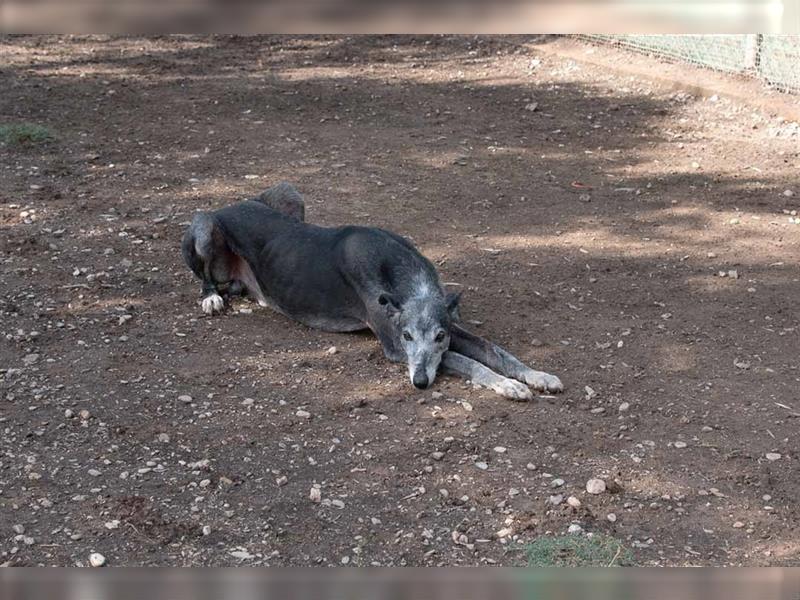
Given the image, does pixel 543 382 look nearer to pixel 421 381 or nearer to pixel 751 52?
pixel 421 381

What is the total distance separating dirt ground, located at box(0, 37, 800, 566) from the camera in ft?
15.6

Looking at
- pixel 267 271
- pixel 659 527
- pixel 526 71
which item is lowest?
pixel 659 527

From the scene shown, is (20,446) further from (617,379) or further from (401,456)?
(617,379)

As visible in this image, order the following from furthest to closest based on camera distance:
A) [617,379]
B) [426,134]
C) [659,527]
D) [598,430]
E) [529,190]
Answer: [426,134], [529,190], [617,379], [598,430], [659,527]

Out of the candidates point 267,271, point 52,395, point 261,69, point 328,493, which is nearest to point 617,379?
point 328,493

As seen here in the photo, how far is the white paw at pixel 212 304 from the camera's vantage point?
22.8 feet

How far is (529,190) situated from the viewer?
9086 millimetres

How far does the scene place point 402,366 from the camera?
20.9ft

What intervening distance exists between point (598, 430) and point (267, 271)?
Result: 106 inches

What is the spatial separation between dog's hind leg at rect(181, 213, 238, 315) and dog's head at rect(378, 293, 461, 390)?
1.40 meters

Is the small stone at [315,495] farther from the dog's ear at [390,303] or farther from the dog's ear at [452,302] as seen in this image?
the dog's ear at [452,302]

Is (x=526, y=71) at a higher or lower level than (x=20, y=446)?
higher

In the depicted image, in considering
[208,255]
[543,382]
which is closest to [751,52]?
[543,382]

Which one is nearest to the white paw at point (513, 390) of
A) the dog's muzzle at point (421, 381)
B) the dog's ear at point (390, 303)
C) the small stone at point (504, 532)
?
the dog's muzzle at point (421, 381)
